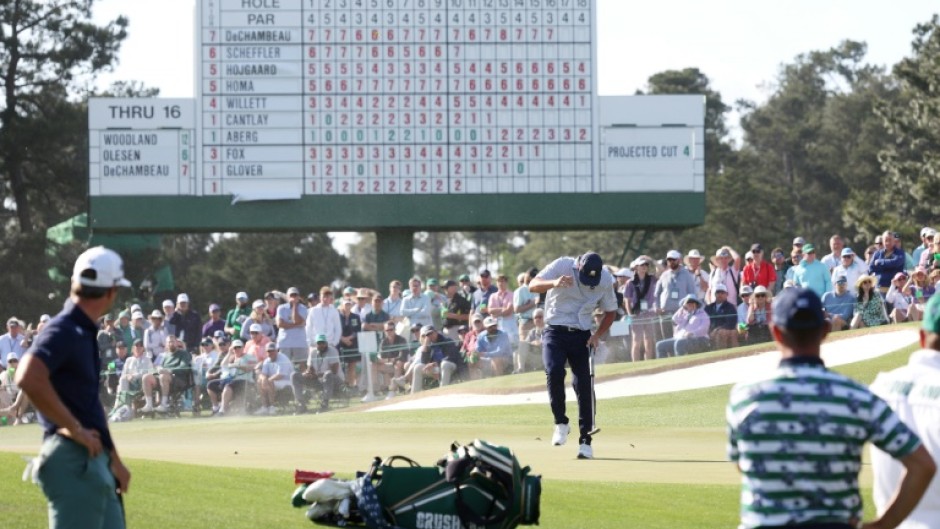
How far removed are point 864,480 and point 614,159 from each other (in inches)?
797

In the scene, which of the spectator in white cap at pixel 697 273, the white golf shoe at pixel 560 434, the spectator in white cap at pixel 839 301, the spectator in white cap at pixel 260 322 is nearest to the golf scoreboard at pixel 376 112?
the spectator in white cap at pixel 260 322

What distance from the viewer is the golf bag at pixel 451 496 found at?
889 cm

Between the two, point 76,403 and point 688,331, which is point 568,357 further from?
point 688,331

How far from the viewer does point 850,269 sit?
22656 mm

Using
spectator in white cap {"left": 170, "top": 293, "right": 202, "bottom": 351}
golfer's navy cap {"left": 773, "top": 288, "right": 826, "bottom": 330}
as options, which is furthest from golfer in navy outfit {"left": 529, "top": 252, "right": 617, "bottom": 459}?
spectator in white cap {"left": 170, "top": 293, "right": 202, "bottom": 351}

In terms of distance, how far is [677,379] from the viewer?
2372 centimetres

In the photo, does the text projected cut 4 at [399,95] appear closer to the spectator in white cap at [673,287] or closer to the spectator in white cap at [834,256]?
the spectator in white cap at [673,287]

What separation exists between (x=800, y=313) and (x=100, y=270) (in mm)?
2853

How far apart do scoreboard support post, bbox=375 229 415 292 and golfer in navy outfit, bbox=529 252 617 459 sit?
61.6 feet

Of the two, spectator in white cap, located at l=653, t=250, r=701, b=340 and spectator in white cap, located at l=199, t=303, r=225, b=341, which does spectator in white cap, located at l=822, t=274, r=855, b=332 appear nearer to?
spectator in white cap, located at l=653, t=250, r=701, b=340

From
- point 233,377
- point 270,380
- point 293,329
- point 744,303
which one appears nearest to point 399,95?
point 293,329

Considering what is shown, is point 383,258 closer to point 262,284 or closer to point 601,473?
point 601,473

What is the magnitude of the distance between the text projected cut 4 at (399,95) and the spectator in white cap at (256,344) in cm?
785

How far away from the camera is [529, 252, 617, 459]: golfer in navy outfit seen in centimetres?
1409
